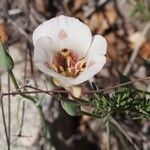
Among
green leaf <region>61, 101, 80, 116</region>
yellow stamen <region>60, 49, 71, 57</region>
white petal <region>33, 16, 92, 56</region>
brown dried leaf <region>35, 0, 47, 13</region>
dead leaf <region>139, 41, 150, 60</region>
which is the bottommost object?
green leaf <region>61, 101, 80, 116</region>

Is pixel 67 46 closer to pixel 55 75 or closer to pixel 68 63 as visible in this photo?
pixel 68 63

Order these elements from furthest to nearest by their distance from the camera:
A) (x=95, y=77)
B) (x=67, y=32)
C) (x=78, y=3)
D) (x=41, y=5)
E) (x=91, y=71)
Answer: (x=78, y=3)
(x=41, y=5)
(x=95, y=77)
(x=67, y=32)
(x=91, y=71)

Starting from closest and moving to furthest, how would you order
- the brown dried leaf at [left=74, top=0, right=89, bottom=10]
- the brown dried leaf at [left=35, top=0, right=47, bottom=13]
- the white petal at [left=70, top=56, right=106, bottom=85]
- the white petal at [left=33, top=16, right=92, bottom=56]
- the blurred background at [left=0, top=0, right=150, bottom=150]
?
1. the white petal at [left=70, top=56, right=106, bottom=85]
2. the white petal at [left=33, top=16, right=92, bottom=56]
3. the blurred background at [left=0, top=0, right=150, bottom=150]
4. the brown dried leaf at [left=35, top=0, right=47, bottom=13]
5. the brown dried leaf at [left=74, top=0, right=89, bottom=10]

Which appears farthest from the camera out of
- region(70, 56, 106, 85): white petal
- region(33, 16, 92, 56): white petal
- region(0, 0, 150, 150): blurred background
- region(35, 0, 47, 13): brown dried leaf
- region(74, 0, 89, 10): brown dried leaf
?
region(74, 0, 89, 10): brown dried leaf

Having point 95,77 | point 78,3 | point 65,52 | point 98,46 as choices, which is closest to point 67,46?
point 65,52

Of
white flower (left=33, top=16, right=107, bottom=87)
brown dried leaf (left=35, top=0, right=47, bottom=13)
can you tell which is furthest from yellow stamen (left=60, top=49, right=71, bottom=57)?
brown dried leaf (left=35, top=0, right=47, bottom=13)

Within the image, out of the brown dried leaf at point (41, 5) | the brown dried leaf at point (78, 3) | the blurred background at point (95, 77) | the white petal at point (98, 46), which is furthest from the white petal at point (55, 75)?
the brown dried leaf at point (78, 3)

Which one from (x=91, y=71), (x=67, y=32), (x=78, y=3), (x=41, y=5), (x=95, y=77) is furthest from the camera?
(x=78, y=3)

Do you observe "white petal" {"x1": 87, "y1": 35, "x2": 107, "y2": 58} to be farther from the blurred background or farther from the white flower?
the blurred background
